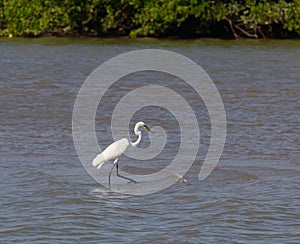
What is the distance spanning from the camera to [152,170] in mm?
8883

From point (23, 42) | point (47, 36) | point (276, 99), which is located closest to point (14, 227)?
point (276, 99)

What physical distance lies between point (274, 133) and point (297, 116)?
1.24 m

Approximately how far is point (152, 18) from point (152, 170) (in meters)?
14.8

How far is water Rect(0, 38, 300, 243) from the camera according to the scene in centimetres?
673

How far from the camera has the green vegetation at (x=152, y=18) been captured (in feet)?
75.5

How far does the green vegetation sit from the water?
23.1ft

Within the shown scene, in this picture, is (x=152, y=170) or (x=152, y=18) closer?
(x=152, y=170)

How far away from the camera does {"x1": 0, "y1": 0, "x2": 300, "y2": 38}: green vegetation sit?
23.0 metres

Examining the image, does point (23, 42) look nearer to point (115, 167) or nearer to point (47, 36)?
point (47, 36)

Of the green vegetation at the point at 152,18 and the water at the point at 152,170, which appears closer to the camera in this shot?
the water at the point at 152,170

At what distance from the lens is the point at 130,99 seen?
1334cm

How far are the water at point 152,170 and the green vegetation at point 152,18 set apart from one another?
703 cm

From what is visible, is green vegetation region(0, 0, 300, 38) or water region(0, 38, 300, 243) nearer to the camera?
water region(0, 38, 300, 243)

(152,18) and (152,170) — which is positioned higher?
(152,18)
